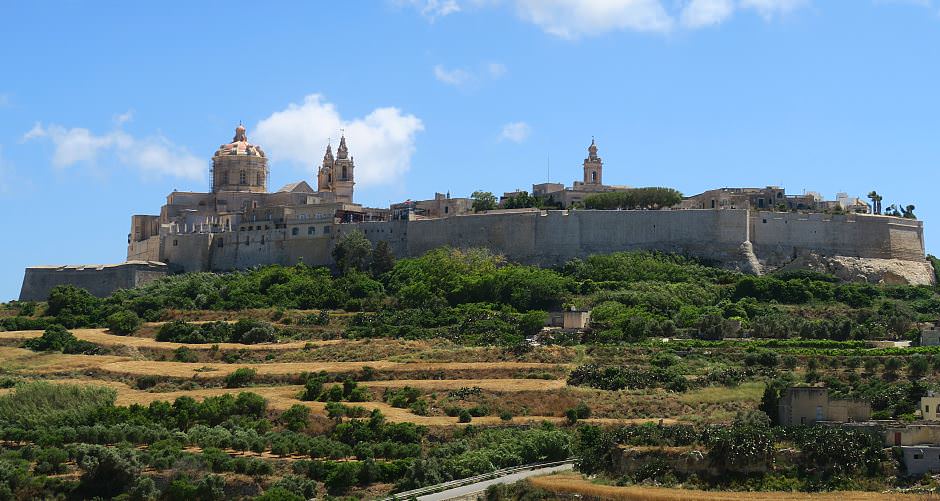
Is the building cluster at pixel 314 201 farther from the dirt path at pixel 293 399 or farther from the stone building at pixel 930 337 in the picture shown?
the dirt path at pixel 293 399

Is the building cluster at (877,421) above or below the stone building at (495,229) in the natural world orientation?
below

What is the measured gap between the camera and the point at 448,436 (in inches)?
1802

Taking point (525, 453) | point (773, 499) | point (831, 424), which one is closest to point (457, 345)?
point (525, 453)

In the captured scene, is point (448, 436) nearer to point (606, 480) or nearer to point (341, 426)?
point (341, 426)

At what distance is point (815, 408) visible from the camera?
42312 millimetres

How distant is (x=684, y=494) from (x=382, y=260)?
4231 cm

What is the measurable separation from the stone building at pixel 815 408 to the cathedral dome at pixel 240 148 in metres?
51.8

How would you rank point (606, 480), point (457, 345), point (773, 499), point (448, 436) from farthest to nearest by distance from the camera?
1. point (457, 345)
2. point (448, 436)
3. point (606, 480)
4. point (773, 499)

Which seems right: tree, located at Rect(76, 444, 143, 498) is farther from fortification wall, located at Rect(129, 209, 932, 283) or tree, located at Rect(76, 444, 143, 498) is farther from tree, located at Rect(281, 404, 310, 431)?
fortification wall, located at Rect(129, 209, 932, 283)

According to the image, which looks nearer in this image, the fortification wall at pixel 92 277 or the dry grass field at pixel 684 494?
the dry grass field at pixel 684 494

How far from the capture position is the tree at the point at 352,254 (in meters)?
77.6

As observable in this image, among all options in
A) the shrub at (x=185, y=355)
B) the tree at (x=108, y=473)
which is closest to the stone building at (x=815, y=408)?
the tree at (x=108, y=473)

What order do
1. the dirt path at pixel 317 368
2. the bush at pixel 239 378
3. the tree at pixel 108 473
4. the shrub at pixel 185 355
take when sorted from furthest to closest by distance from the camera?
the shrub at pixel 185 355 → the bush at pixel 239 378 → the dirt path at pixel 317 368 → the tree at pixel 108 473

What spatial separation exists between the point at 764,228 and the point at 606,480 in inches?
1539
